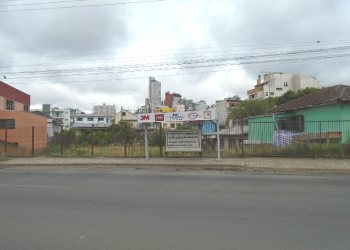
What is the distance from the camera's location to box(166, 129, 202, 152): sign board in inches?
802

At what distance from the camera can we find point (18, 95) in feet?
182

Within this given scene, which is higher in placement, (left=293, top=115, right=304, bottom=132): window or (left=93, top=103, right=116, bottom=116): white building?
(left=93, top=103, right=116, bottom=116): white building

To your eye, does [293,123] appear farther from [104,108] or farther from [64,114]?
[104,108]

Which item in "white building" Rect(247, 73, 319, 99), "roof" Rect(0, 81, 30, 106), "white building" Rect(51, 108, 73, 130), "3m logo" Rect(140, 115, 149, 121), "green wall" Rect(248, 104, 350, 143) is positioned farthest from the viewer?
"white building" Rect(51, 108, 73, 130)

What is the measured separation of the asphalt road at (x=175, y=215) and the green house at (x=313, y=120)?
1306cm

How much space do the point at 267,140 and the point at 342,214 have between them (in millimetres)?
18449

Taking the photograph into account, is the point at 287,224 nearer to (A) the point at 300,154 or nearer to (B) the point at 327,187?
(B) the point at 327,187

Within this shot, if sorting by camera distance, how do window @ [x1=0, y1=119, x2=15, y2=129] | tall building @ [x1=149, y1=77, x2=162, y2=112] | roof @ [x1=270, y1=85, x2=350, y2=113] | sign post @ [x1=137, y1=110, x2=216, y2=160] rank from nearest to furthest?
sign post @ [x1=137, y1=110, x2=216, y2=160], roof @ [x1=270, y1=85, x2=350, y2=113], window @ [x1=0, y1=119, x2=15, y2=129], tall building @ [x1=149, y1=77, x2=162, y2=112]

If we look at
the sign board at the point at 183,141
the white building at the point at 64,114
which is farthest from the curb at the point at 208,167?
the white building at the point at 64,114

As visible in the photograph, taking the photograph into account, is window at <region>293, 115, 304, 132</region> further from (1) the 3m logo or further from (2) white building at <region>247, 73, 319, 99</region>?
(2) white building at <region>247, 73, 319, 99</region>

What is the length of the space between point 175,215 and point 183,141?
12979 millimetres

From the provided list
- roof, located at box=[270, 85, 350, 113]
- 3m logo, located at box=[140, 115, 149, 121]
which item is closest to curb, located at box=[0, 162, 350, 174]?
3m logo, located at box=[140, 115, 149, 121]

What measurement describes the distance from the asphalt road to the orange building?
21.1 m

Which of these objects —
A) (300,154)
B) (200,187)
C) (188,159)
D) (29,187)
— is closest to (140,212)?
(200,187)
